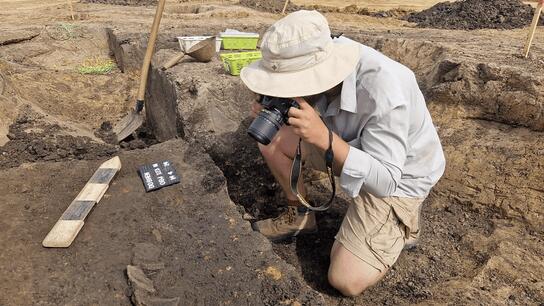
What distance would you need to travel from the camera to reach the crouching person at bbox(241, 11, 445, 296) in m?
1.91

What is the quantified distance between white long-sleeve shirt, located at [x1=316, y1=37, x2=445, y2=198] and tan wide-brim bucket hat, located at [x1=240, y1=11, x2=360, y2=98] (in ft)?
0.48

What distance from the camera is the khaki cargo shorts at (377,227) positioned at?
243 centimetres

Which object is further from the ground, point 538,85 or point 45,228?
point 538,85

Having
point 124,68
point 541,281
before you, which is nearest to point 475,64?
point 541,281

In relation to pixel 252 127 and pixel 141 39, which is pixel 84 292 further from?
pixel 141 39

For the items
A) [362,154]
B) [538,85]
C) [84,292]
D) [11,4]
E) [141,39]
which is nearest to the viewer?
[84,292]

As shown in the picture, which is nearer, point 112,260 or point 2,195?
point 112,260

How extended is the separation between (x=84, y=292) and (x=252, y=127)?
1.01 metres

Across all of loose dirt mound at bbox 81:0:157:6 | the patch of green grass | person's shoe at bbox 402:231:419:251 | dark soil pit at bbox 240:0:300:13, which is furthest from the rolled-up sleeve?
loose dirt mound at bbox 81:0:157:6

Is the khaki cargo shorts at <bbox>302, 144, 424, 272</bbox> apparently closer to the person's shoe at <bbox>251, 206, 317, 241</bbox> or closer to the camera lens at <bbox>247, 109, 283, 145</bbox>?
the person's shoe at <bbox>251, 206, 317, 241</bbox>

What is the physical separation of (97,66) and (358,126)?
454 centimetres

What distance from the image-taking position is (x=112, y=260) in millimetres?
2068

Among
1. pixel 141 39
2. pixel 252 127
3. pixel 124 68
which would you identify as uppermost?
pixel 252 127

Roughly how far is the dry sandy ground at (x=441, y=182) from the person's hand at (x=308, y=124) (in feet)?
2.65
